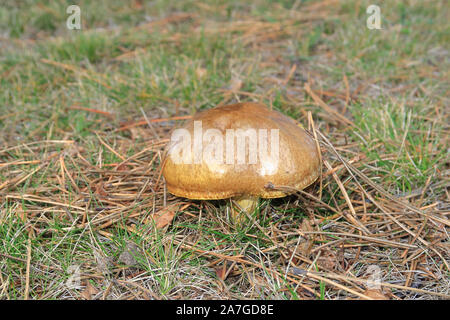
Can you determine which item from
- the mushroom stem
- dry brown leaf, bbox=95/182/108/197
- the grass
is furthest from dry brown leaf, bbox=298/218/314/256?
dry brown leaf, bbox=95/182/108/197

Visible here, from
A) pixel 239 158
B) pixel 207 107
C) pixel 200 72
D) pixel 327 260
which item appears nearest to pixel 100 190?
pixel 239 158

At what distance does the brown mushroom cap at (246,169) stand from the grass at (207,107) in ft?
0.76

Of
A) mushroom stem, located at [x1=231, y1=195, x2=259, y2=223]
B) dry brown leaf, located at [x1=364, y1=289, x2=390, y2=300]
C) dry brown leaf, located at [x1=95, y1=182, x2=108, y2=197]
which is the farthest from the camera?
dry brown leaf, located at [x1=95, y1=182, x2=108, y2=197]

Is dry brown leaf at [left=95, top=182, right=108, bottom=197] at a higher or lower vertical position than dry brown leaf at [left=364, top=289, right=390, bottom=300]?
higher

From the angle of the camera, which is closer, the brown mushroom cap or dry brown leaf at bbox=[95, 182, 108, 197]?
the brown mushroom cap

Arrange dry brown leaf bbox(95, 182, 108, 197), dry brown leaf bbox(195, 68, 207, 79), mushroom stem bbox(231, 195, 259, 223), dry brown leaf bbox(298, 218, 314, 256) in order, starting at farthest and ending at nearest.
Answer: dry brown leaf bbox(195, 68, 207, 79)
dry brown leaf bbox(95, 182, 108, 197)
mushroom stem bbox(231, 195, 259, 223)
dry brown leaf bbox(298, 218, 314, 256)

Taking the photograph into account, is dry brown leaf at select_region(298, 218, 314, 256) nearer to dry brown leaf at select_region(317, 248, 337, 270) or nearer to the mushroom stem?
dry brown leaf at select_region(317, 248, 337, 270)

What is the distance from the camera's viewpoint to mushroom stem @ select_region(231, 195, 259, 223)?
1.97 metres

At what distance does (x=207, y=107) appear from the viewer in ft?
10.0

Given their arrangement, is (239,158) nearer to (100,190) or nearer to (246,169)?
(246,169)

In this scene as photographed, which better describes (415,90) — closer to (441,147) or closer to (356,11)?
(441,147)

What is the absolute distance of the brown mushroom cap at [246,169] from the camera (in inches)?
67.2

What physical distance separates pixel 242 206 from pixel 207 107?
1.25 m
